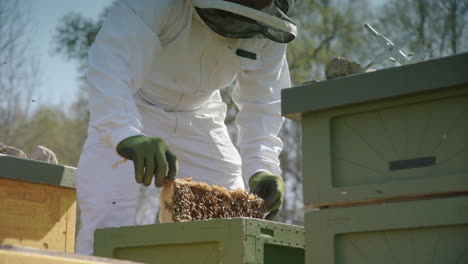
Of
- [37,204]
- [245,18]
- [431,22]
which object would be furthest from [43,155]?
[431,22]

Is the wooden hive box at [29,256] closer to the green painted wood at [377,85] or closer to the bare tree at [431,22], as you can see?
the green painted wood at [377,85]

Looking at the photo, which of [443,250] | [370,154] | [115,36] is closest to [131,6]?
[115,36]

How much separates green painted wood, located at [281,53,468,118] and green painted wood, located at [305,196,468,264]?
0.94 ft

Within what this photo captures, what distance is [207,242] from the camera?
2.16 metres

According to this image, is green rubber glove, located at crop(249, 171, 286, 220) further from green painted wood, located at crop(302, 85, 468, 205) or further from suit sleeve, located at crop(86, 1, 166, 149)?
green painted wood, located at crop(302, 85, 468, 205)

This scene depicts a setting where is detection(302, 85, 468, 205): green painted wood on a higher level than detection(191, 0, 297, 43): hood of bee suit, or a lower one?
lower

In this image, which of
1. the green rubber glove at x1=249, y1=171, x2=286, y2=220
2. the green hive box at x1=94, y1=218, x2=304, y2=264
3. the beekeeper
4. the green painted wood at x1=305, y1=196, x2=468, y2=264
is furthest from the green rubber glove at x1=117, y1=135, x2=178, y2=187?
the green painted wood at x1=305, y1=196, x2=468, y2=264

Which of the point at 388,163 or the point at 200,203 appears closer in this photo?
the point at 388,163

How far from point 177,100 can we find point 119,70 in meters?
0.47

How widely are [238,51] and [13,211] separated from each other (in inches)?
45.3

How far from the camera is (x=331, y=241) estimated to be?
6.15ft

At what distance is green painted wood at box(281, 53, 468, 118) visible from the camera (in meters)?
1.76

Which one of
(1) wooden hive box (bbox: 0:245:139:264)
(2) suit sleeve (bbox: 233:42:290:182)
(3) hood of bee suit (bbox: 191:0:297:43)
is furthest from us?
(2) suit sleeve (bbox: 233:42:290:182)

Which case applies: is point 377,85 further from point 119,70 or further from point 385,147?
point 119,70
